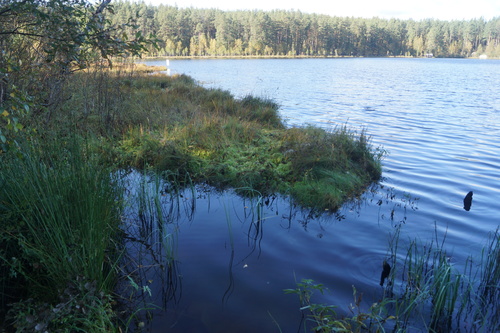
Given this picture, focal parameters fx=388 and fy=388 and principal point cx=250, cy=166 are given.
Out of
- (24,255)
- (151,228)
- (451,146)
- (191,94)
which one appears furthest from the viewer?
(191,94)

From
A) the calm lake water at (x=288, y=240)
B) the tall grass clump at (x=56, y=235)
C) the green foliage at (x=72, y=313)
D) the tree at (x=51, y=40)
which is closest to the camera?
the green foliage at (x=72, y=313)

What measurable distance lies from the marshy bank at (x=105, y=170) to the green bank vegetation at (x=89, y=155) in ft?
0.07

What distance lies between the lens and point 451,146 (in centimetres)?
1195

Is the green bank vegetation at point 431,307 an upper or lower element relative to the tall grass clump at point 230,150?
lower

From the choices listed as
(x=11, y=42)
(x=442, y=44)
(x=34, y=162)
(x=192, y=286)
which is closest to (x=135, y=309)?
(x=192, y=286)

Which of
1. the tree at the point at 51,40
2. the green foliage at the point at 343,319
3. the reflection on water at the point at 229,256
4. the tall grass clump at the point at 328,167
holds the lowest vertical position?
the reflection on water at the point at 229,256

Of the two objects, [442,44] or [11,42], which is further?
[442,44]

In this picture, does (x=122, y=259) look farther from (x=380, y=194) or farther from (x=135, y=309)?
(x=380, y=194)

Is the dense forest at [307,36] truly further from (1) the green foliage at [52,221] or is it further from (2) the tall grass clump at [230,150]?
(1) the green foliage at [52,221]

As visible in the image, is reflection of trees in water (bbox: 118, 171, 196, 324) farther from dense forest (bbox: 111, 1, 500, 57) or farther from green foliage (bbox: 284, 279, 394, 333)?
dense forest (bbox: 111, 1, 500, 57)

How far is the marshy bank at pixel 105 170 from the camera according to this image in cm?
316

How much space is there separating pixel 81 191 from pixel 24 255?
721 millimetres

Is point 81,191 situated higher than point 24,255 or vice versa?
point 81,191

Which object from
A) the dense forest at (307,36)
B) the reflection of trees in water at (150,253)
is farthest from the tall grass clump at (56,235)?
the dense forest at (307,36)
